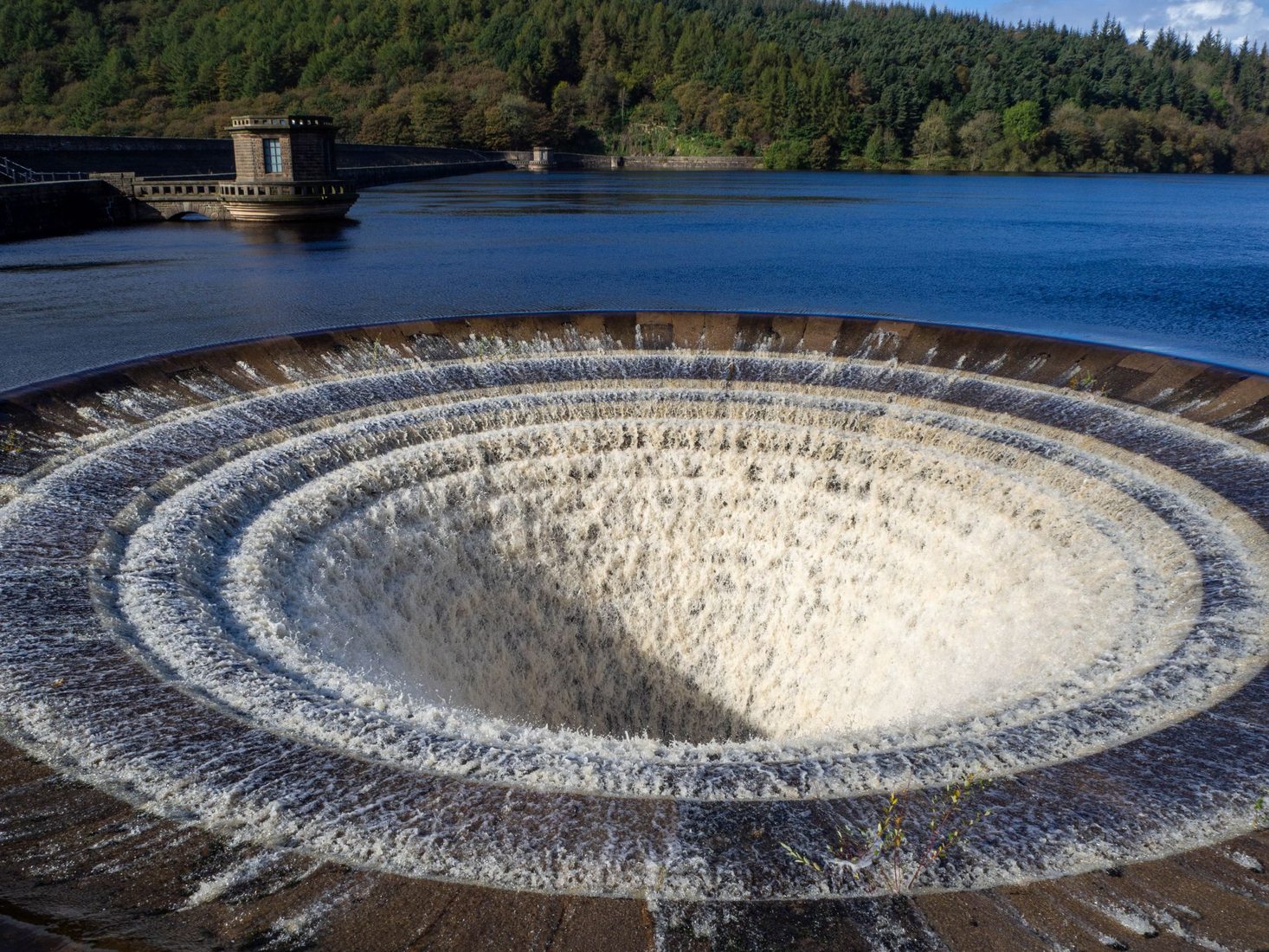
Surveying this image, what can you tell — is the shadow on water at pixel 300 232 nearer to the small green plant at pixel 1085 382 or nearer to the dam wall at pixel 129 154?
the dam wall at pixel 129 154

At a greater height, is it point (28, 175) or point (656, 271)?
point (28, 175)

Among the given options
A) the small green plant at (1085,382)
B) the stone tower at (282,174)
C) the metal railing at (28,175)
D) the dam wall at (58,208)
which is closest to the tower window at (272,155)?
the stone tower at (282,174)

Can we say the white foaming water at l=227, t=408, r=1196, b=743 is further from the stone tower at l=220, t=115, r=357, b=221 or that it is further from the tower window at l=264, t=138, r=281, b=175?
the tower window at l=264, t=138, r=281, b=175

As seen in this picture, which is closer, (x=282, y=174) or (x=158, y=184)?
(x=282, y=174)

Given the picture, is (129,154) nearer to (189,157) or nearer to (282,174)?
(189,157)

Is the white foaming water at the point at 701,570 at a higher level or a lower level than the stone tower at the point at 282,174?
lower

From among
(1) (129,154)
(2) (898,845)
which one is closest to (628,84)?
(1) (129,154)

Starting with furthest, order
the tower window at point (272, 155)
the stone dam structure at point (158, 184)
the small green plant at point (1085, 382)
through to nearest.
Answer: the tower window at point (272, 155), the stone dam structure at point (158, 184), the small green plant at point (1085, 382)

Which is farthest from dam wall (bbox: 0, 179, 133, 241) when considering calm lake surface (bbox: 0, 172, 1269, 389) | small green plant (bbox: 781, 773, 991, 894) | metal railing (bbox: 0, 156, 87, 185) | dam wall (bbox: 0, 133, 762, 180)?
small green plant (bbox: 781, 773, 991, 894)
